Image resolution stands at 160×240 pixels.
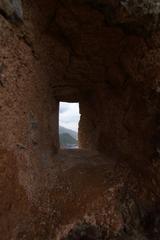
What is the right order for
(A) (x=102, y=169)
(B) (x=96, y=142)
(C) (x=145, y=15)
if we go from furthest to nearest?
(B) (x=96, y=142)
(A) (x=102, y=169)
(C) (x=145, y=15)

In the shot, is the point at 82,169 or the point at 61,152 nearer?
the point at 82,169

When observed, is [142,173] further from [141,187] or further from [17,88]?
[17,88]

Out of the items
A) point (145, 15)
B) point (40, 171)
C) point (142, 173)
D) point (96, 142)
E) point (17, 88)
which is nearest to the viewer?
point (17, 88)

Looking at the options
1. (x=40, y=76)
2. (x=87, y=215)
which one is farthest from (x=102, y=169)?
(x=40, y=76)

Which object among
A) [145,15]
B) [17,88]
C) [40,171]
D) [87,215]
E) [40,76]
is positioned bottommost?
[87,215]

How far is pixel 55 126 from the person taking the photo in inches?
195

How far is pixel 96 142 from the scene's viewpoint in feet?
17.9

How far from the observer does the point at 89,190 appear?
13.1 ft

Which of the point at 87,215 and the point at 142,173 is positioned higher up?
the point at 142,173

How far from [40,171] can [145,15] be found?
263cm

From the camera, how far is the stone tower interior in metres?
3.12

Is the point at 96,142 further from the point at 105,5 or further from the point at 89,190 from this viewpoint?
the point at 105,5

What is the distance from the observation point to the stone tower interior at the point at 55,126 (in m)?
3.12

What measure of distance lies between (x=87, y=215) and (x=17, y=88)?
6.39 ft
